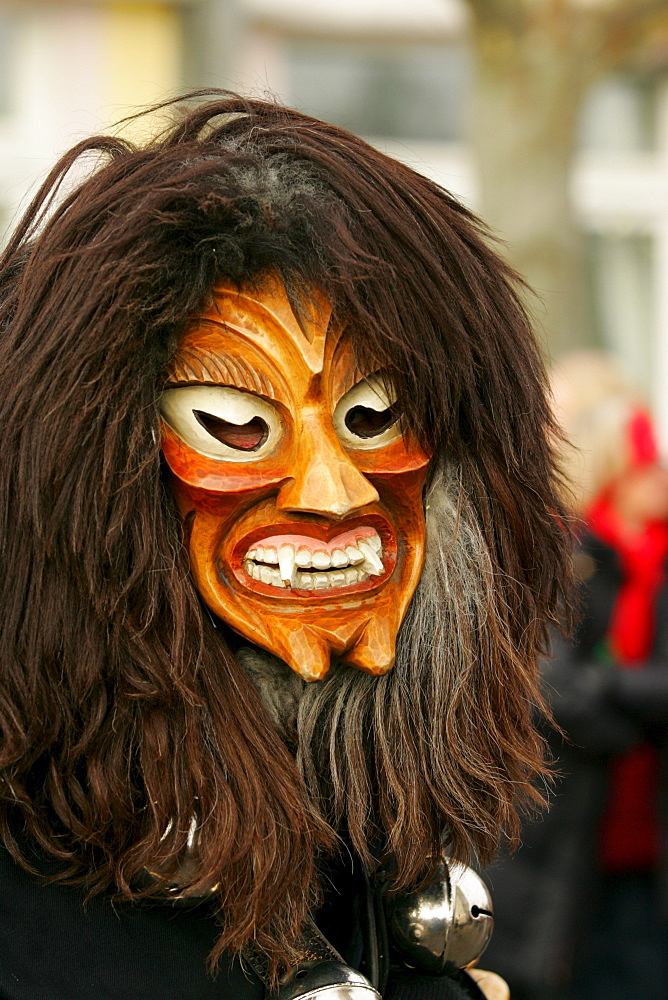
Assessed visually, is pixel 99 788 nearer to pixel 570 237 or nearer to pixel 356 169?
pixel 356 169

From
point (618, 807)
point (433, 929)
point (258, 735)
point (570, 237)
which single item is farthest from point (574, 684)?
point (570, 237)

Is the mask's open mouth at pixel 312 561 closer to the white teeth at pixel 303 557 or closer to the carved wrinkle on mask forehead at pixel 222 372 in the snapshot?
the white teeth at pixel 303 557

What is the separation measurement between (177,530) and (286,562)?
109 mm

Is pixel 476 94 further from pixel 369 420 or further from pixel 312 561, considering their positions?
pixel 312 561

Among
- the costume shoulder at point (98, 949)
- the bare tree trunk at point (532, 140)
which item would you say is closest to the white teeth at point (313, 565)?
the costume shoulder at point (98, 949)

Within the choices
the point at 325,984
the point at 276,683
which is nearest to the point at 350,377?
the point at 276,683

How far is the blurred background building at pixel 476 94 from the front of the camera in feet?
12.0

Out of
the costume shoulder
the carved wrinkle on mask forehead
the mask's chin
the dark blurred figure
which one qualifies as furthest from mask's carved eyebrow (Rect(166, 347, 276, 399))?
the dark blurred figure

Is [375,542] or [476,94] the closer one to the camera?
[375,542]

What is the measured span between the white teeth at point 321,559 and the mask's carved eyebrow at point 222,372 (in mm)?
151

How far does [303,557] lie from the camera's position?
3.66 feet

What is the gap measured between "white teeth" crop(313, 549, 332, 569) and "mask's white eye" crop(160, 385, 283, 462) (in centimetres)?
10

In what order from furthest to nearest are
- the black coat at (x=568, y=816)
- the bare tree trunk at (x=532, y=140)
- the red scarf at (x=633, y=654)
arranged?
1. the bare tree trunk at (x=532, y=140)
2. the red scarf at (x=633, y=654)
3. the black coat at (x=568, y=816)

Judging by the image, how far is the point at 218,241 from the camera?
110 cm
